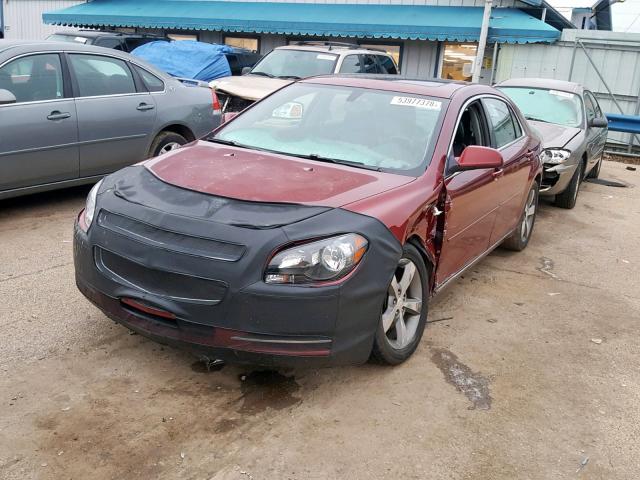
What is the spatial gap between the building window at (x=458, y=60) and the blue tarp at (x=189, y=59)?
20.8 feet

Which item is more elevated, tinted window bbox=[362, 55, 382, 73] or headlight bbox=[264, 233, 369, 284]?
tinted window bbox=[362, 55, 382, 73]

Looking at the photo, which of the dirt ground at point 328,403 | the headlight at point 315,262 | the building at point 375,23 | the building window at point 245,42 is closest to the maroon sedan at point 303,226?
the headlight at point 315,262

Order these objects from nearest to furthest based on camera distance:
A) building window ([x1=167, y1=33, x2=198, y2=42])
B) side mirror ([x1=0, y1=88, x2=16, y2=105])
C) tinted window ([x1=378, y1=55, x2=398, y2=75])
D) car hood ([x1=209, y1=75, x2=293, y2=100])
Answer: side mirror ([x1=0, y1=88, x2=16, y2=105]) < car hood ([x1=209, y1=75, x2=293, y2=100]) < tinted window ([x1=378, y1=55, x2=398, y2=75]) < building window ([x1=167, y1=33, x2=198, y2=42])

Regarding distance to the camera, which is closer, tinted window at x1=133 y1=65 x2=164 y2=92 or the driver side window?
the driver side window

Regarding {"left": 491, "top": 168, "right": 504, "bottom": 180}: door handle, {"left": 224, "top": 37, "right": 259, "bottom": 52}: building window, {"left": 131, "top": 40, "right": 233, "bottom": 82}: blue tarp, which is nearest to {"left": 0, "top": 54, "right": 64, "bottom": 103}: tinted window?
{"left": 491, "top": 168, "right": 504, "bottom": 180}: door handle

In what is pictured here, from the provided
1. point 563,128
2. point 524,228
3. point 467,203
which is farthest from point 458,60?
point 467,203

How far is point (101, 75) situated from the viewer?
6.47 m

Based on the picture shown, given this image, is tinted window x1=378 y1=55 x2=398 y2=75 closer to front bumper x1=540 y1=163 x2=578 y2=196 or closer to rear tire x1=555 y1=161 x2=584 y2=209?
rear tire x1=555 y1=161 x2=584 y2=209

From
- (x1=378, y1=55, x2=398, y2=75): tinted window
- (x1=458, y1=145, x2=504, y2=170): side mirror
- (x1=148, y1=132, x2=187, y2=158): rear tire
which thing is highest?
(x1=378, y1=55, x2=398, y2=75): tinted window

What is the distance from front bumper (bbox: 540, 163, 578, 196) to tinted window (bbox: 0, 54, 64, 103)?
548 centimetres

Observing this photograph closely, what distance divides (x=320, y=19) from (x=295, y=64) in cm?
644

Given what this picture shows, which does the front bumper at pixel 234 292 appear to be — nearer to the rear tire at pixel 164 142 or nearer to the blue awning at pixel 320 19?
the rear tire at pixel 164 142

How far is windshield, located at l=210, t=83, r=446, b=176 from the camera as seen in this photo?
4.01 metres

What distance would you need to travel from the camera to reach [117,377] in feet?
11.2
